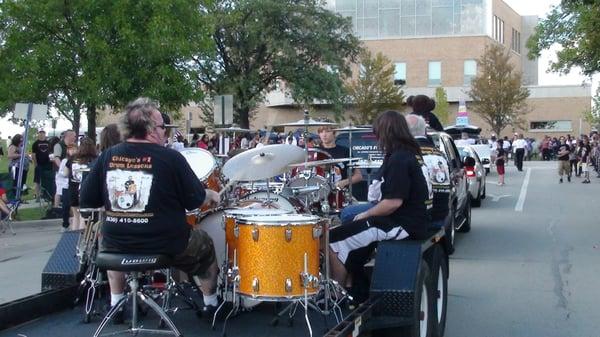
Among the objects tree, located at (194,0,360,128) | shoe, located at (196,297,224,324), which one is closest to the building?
tree, located at (194,0,360,128)

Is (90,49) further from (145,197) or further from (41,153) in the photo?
(145,197)

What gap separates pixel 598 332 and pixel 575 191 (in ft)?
62.2

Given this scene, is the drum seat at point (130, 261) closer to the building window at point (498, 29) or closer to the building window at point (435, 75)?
the building window at point (435, 75)

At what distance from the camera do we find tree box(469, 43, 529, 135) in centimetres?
6272

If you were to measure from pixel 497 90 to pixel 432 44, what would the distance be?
8140 millimetres

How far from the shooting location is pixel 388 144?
642 centimetres

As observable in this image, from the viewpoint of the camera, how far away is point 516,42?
79.9 m

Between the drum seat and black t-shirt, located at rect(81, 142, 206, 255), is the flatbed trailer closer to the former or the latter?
the drum seat

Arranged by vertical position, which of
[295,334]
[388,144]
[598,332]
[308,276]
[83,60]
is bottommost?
[598,332]

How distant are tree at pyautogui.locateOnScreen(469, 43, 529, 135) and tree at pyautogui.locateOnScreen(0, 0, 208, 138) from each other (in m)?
47.4

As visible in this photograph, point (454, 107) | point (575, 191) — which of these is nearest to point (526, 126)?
point (454, 107)

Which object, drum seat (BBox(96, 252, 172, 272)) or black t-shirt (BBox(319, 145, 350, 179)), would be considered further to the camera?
black t-shirt (BBox(319, 145, 350, 179))

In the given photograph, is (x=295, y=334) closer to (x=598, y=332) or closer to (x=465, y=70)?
(x=598, y=332)

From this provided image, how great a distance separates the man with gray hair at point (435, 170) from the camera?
8.45 metres
